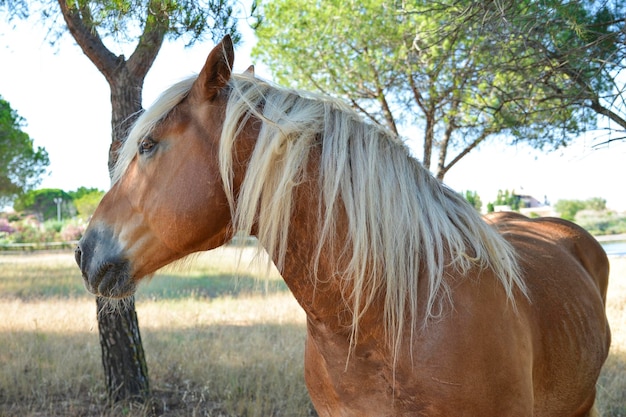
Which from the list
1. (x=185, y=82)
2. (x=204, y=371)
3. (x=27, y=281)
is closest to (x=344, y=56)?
(x=27, y=281)

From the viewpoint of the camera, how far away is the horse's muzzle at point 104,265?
1.82 m

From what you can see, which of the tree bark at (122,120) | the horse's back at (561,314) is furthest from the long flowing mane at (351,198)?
the tree bark at (122,120)

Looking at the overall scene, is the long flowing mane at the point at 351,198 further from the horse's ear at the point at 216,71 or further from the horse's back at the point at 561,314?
the horse's back at the point at 561,314

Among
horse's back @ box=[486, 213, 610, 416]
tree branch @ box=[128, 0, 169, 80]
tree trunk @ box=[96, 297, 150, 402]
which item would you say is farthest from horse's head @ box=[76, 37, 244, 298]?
tree trunk @ box=[96, 297, 150, 402]

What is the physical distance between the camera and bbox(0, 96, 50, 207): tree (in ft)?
83.1

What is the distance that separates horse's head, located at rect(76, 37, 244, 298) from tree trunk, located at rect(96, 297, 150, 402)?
7.79 feet

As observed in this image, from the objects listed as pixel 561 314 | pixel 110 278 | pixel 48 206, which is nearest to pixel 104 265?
pixel 110 278

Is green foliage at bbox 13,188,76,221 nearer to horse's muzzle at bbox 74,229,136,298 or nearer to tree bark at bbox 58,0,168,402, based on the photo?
tree bark at bbox 58,0,168,402

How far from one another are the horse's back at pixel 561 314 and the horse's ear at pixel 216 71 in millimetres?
Answer: 1401

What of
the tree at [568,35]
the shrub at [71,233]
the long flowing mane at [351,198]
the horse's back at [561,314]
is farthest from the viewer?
the shrub at [71,233]

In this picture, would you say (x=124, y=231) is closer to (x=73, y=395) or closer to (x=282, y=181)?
(x=282, y=181)

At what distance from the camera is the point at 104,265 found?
71.7 inches

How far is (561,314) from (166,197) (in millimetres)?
1803

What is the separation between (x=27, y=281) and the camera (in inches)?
444
